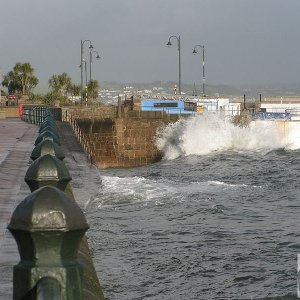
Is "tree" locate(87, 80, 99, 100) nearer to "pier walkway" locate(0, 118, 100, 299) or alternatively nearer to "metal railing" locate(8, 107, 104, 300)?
"pier walkway" locate(0, 118, 100, 299)

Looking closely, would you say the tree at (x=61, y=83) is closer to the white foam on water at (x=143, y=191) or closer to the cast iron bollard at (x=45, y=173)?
the white foam on water at (x=143, y=191)

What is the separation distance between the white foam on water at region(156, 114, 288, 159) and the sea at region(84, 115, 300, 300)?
1925 centimetres

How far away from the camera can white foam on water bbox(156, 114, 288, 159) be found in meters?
49.2

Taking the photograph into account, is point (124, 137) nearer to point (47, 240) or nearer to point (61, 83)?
point (47, 240)

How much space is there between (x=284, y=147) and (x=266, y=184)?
2491cm

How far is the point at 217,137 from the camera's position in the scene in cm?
5172

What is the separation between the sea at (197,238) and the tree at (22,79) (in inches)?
2924

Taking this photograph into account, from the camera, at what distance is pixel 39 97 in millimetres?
96000

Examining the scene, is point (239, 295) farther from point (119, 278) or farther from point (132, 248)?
point (132, 248)

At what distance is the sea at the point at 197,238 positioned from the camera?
1066cm

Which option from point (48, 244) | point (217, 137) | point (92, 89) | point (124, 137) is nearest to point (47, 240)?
point (48, 244)

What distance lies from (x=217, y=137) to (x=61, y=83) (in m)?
57.3

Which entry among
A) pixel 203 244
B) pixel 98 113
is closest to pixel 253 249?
pixel 203 244

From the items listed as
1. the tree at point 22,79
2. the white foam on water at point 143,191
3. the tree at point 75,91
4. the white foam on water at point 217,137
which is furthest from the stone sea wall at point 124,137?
the tree at point 75,91
